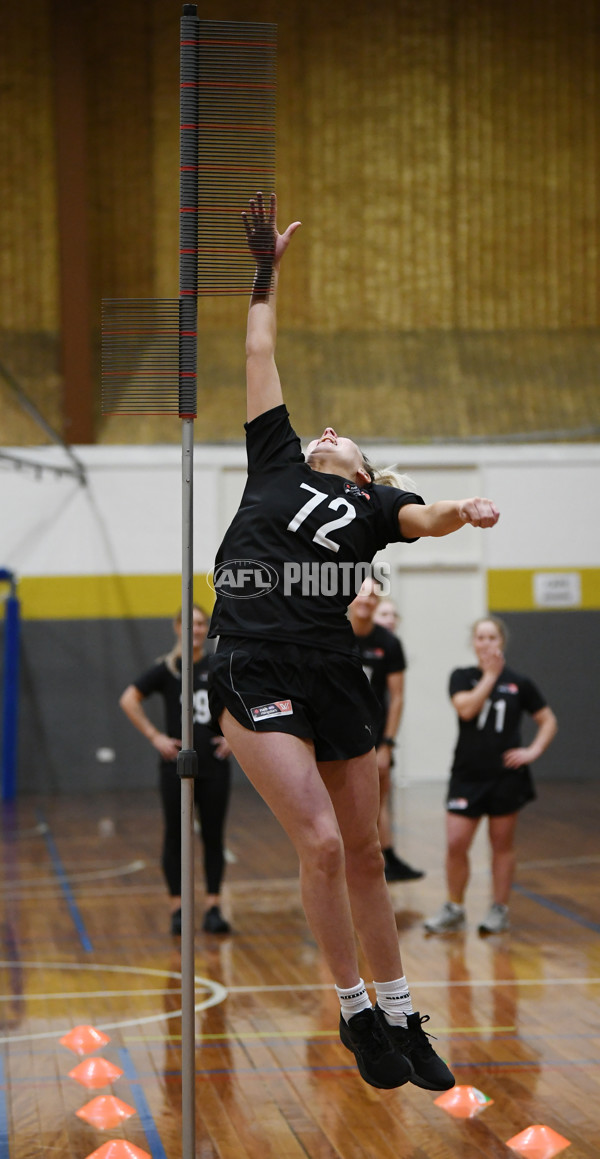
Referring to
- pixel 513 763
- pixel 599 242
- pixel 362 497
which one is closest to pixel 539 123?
pixel 599 242

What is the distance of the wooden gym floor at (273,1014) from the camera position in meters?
4.05

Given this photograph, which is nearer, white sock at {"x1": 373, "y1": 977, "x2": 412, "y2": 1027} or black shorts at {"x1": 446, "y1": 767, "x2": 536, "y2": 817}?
white sock at {"x1": 373, "y1": 977, "x2": 412, "y2": 1027}

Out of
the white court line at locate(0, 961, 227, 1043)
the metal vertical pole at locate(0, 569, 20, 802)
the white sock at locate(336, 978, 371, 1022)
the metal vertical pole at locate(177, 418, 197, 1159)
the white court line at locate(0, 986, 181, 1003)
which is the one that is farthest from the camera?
the metal vertical pole at locate(0, 569, 20, 802)

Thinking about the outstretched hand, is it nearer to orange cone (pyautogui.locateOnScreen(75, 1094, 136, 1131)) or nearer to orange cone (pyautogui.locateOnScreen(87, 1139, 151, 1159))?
orange cone (pyautogui.locateOnScreen(87, 1139, 151, 1159))

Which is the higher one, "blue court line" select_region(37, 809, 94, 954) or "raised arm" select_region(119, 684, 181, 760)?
"raised arm" select_region(119, 684, 181, 760)

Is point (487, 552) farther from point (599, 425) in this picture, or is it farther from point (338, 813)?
point (338, 813)

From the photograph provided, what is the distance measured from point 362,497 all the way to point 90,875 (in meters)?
6.02

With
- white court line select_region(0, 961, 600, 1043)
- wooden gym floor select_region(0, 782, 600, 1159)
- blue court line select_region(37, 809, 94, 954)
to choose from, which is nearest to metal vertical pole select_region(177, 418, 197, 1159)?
wooden gym floor select_region(0, 782, 600, 1159)

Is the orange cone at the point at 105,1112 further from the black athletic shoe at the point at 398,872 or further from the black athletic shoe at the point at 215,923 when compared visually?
the black athletic shoe at the point at 398,872

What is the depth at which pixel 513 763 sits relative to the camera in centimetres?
676

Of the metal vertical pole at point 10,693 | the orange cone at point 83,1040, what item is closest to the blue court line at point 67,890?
the orange cone at point 83,1040

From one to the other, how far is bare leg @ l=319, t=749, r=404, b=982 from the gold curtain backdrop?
1063 cm

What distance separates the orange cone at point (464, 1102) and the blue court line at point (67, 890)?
9.16 ft

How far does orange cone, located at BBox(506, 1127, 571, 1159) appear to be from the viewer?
3.79 meters
